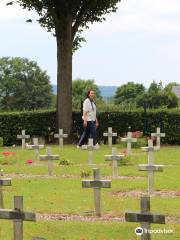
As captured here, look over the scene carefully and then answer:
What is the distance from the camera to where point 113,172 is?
15.7m

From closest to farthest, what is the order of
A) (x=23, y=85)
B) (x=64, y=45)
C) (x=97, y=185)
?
(x=97, y=185) < (x=64, y=45) < (x=23, y=85)

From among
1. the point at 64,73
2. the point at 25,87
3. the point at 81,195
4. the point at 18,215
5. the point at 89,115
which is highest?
the point at 25,87

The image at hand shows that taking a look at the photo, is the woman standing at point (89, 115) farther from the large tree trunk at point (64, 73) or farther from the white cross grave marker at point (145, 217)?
the white cross grave marker at point (145, 217)

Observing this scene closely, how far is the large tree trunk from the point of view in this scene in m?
27.9

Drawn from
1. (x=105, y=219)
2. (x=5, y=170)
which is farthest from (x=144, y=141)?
(x=105, y=219)

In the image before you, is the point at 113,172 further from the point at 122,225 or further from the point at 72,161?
the point at 122,225

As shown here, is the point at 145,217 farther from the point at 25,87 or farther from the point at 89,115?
the point at 25,87

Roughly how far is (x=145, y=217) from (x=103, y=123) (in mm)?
20439

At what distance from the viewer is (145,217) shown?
7.88 m

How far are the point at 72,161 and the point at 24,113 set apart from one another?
9.39 metres

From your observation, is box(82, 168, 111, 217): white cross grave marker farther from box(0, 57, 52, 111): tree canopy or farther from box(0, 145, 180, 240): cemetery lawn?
box(0, 57, 52, 111): tree canopy

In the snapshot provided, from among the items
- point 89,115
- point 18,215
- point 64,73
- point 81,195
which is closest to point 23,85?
point 64,73

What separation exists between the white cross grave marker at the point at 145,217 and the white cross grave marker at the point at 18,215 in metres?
1.20

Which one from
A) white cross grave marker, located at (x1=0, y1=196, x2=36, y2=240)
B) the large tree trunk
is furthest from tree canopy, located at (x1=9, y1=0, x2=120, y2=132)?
white cross grave marker, located at (x1=0, y1=196, x2=36, y2=240)
